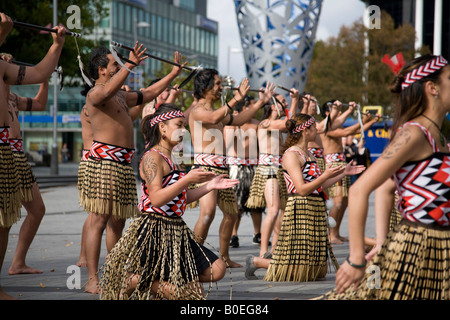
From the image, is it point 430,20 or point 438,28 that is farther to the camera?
point 430,20

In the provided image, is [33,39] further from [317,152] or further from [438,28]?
[438,28]

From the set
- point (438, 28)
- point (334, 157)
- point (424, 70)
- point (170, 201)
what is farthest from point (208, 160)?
point (438, 28)

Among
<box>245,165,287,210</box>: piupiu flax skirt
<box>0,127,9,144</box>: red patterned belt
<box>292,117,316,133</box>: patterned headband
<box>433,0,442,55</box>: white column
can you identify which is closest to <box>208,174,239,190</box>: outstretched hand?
<box>0,127,9,144</box>: red patterned belt

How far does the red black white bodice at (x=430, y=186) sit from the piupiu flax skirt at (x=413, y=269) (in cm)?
6

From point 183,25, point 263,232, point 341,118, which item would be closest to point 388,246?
point 263,232

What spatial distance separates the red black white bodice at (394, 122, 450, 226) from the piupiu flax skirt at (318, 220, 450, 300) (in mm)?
56

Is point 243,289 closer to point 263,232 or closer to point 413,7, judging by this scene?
point 263,232

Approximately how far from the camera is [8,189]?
19.5ft

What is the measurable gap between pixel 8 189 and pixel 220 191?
115 inches

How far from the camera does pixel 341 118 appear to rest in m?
11.3

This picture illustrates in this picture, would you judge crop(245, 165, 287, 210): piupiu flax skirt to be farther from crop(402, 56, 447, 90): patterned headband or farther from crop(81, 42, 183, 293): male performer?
crop(402, 56, 447, 90): patterned headband

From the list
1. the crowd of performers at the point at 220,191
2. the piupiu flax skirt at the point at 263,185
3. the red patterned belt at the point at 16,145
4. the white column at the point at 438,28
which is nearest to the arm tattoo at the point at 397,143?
the crowd of performers at the point at 220,191

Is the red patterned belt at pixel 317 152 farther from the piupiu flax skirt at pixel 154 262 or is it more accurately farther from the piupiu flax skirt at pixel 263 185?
the piupiu flax skirt at pixel 154 262

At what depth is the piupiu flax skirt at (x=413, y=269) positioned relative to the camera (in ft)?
11.3
